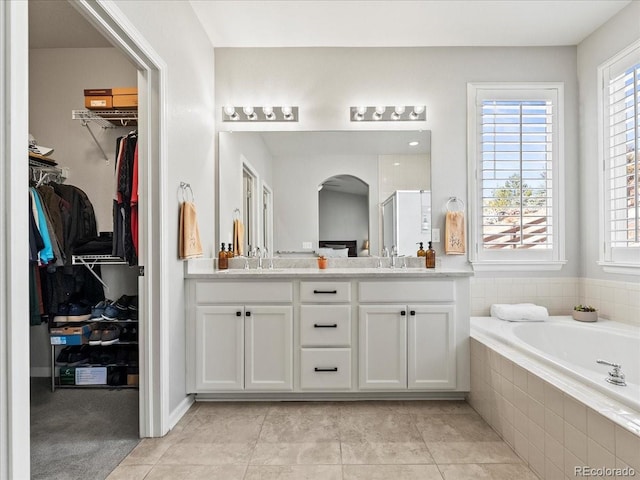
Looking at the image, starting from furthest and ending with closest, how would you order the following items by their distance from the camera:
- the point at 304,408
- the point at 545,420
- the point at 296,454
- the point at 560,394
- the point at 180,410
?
the point at 304,408
the point at 180,410
the point at 296,454
the point at 545,420
the point at 560,394

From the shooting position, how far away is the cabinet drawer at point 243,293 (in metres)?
2.61

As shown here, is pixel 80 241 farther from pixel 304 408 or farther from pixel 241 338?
pixel 304 408

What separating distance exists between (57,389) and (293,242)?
205 centimetres

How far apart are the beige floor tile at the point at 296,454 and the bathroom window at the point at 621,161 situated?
2.35 meters

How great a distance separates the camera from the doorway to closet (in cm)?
244

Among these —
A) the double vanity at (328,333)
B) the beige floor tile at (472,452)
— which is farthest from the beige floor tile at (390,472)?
the double vanity at (328,333)

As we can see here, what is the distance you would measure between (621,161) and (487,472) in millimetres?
2356

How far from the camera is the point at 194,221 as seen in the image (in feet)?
8.38

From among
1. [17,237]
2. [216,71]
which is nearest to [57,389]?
[17,237]

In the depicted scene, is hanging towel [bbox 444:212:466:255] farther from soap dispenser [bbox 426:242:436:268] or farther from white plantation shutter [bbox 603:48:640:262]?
white plantation shutter [bbox 603:48:640:262]

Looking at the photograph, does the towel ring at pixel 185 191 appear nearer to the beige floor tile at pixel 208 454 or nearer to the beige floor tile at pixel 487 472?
the beige floor tile at pixel 208 454

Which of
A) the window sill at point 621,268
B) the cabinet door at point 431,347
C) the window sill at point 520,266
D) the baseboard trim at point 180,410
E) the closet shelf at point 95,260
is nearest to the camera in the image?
the baseboard trim at point 180,410

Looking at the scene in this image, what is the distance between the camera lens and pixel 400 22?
2916 mm

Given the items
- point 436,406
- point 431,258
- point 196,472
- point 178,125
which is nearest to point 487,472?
point 436,406
